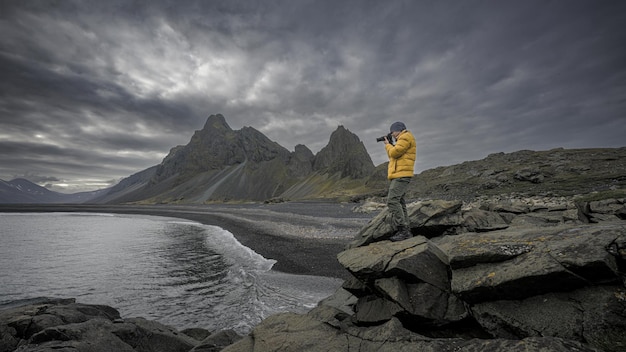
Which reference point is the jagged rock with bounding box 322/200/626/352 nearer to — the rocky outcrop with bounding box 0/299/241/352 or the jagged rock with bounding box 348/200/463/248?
the jagged rock with bounding box 348/200/463/248

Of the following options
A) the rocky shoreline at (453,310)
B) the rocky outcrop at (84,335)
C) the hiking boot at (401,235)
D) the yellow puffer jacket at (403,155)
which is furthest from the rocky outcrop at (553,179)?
the rocky outcrop at (84,335)

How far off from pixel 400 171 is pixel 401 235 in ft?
7.47

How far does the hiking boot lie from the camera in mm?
9406

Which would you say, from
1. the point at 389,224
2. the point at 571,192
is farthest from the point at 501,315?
the point at 571,192

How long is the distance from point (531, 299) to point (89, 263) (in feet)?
A: 92.1

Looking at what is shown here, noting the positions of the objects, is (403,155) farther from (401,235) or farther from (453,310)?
(453,310)

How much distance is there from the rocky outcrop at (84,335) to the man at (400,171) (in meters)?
6.59

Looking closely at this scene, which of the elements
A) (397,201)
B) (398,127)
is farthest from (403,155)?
(397,201)

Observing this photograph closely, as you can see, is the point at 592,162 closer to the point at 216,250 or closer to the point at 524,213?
the point at 524,213

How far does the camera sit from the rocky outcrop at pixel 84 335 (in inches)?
259

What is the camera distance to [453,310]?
589 cm

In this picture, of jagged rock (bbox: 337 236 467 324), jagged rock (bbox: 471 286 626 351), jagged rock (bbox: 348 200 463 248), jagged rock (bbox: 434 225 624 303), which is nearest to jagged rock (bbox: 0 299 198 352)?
jagged rock (bbox: 337 236 467 324)

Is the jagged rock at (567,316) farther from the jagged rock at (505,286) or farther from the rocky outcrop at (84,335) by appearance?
the rocky outcrop at (84,335)

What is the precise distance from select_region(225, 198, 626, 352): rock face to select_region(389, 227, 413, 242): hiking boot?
155 centimetres
